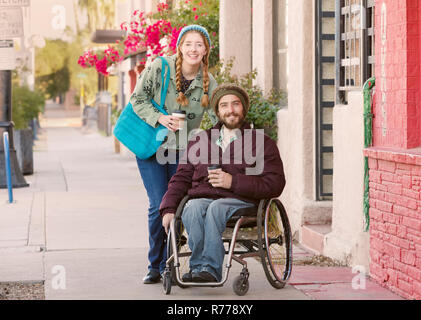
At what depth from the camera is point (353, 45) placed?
27.5 feet

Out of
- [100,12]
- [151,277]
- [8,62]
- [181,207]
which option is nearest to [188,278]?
[181,207]

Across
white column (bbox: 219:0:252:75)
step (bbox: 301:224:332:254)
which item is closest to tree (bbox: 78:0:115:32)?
white column (bbox: 219:0:252:75)

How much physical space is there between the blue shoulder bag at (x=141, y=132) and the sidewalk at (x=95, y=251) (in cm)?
98

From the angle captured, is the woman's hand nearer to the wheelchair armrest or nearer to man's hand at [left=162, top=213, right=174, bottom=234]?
the wheelchair armrest

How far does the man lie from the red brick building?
0.81 m

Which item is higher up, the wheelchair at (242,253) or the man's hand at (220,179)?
the man's hand at (220,179)

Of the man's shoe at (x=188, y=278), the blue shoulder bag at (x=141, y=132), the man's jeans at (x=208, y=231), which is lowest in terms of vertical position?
the man's shoe at (x=188, y=278)

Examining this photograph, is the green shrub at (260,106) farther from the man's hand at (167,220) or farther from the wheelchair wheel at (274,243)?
the man's hand at (167,220)

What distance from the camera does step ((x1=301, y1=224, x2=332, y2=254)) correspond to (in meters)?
8.63

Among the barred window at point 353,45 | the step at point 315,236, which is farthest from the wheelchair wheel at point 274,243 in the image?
the barred window at point 353,45

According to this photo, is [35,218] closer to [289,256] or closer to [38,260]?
[38,260]

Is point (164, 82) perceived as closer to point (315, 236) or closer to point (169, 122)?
point (169, 122)

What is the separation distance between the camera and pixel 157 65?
7000 millimetres

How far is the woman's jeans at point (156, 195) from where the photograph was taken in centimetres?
705
